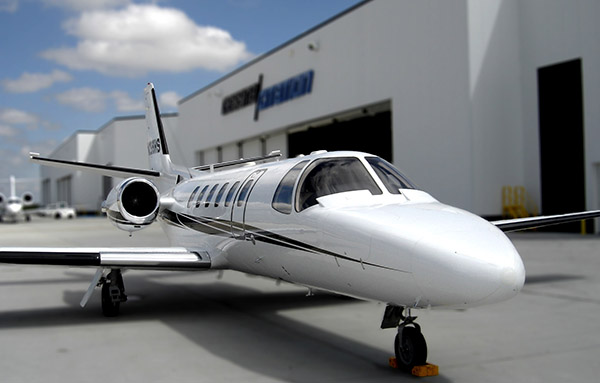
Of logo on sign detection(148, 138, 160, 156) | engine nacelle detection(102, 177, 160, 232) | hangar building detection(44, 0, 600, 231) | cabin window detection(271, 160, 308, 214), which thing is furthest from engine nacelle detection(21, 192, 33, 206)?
cabin window detection(271, 160, 308, 214)

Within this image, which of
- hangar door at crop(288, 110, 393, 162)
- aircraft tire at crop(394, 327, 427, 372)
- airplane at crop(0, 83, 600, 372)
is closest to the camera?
airplane at crop(0, 83, 600, 372)

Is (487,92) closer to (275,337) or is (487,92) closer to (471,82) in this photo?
(471,82)

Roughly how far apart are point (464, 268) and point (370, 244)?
34.2 inches

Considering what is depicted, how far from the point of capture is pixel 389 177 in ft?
19.3

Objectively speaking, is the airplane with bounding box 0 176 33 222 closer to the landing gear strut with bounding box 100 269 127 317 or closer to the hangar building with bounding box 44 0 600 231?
the hangar building with bounding box 44 0 600 231

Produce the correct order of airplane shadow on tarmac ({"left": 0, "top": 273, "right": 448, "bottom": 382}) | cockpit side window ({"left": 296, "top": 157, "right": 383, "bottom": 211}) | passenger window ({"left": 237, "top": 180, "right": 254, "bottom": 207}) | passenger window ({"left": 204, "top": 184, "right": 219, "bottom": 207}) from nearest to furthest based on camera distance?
airplane shadow on tarmac ({"left": 0, "top": 273, "right": 448, "bottom": 382}), cockpit side window ({"left": 296, "top": 157, "right": 383, "bottom": 211}), passenger window ({"left": 237, "top": 180, "right": 254, "bottom": 207}), passenger window ({"left": 204, "top": 184, "right": 219, "bottom": 207})

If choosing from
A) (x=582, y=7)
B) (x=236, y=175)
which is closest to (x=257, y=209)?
(x=236, y=175)

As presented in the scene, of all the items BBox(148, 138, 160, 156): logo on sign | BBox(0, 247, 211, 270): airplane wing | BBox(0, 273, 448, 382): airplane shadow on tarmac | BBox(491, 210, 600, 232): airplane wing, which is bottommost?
BBox(0, 273, 448, 382): airplane shadow on tarmac

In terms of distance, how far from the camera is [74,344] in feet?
21.3

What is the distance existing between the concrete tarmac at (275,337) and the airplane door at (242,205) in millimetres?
1258

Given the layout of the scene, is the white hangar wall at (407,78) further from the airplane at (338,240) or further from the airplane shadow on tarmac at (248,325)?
the airplane at (338,240)

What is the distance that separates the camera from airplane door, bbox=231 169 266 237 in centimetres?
719

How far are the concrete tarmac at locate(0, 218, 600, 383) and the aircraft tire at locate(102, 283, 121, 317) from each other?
0.40ft

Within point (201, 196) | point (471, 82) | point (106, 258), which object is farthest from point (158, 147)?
point (471, 82)
